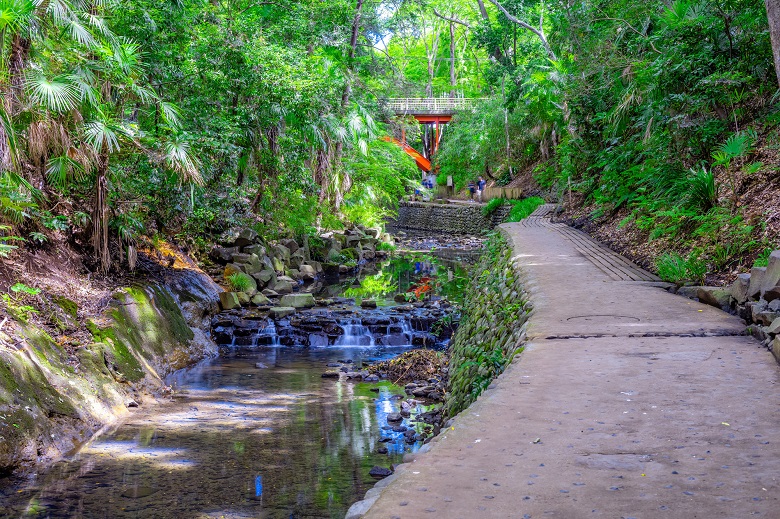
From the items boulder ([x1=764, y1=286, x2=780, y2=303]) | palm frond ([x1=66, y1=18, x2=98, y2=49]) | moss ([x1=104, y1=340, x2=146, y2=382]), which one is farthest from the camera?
palm frond ([x1=66, y1=18, x2=98, y2=49])

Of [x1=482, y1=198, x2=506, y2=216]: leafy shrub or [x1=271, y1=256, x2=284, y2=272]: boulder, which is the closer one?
[x1=271, y1=256, x2=284, y2=272]: boulder

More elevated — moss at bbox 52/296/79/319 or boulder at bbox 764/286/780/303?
boulder at bbox 764/286/780/303

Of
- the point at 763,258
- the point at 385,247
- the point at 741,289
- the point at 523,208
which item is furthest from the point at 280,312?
the point at 523,208

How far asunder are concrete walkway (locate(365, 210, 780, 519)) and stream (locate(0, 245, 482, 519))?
2.07m

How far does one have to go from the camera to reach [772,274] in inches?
252

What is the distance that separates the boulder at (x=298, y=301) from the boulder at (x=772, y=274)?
33.7 ft

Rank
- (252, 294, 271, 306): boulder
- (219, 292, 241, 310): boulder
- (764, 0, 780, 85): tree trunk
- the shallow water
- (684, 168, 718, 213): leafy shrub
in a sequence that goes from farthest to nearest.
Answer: (252, 294, 271, 306): boulder < (219, 292, 241, 310): boulder < (684, 168, 718, 213): leafy shrub < (764, 0, 780, 85): tree trunk < the shallow water

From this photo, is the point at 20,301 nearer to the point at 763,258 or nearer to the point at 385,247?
the point at 763,258

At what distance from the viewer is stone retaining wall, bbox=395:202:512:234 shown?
32.1m

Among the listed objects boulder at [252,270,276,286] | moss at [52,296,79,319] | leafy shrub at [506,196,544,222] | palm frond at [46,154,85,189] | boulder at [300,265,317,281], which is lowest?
boulder at [300,265,317,281]

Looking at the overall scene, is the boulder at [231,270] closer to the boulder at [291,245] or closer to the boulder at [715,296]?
the boulder at [291,245]

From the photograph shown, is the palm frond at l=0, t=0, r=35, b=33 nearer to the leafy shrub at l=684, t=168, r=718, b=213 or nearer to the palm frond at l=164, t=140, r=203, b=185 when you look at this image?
the palm frond at l=164, t=140, r=203, b=185

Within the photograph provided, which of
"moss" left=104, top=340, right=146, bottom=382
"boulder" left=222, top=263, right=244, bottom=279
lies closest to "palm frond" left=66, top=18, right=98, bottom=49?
"moss" left=104, top=340, right=146, bottom=382

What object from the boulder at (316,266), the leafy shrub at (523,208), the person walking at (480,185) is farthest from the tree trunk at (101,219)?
the person walking at (480,185)
